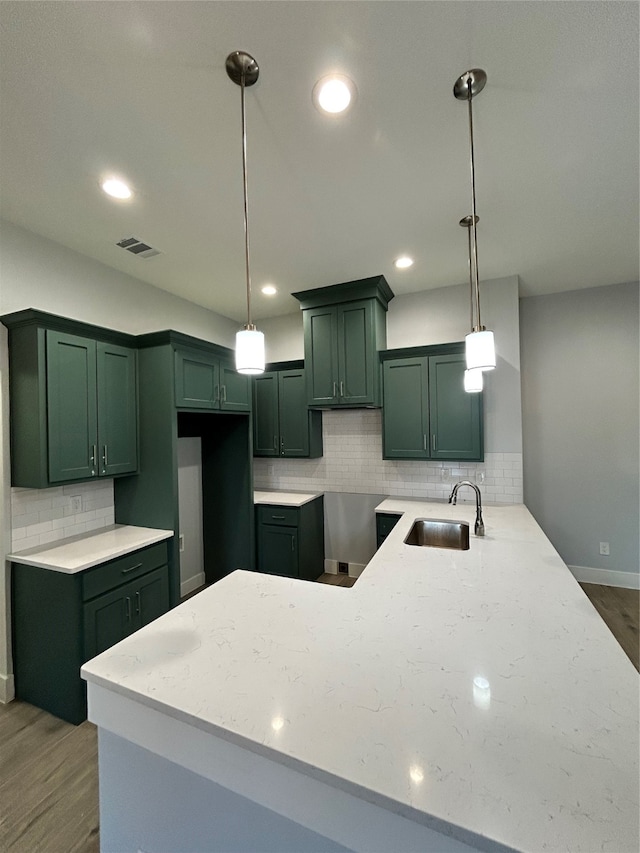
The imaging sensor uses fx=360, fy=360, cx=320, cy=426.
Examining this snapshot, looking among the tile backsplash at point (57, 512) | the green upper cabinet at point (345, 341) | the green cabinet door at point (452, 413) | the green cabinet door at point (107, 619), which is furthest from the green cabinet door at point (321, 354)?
the green cabinet door at point (107, 619)

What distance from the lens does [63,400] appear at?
2.27 m

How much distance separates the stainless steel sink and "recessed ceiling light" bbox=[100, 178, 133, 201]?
2.75 metres

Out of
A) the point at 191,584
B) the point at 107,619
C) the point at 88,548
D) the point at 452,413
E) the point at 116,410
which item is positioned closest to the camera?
the point at 107,619

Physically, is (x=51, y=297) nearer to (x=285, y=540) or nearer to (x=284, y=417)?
(x=284, y=417)

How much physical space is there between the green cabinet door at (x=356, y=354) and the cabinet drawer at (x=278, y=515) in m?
1.19

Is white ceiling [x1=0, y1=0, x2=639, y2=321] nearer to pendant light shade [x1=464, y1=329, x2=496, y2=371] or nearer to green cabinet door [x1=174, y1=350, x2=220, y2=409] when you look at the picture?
green cabinet door [x1=174, y1=350, x2=220, y2=409]

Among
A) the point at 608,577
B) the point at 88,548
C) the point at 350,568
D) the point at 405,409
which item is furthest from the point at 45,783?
the point at 608,577

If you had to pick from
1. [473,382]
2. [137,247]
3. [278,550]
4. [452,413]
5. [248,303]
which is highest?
[137,247]

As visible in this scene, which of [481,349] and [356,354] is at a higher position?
[356,354]

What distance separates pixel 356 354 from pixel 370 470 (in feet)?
4.12

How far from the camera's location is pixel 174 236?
2496mm

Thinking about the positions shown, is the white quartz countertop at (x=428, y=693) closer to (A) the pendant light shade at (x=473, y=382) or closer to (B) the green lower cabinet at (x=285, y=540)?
(A) the pendant light shade at (x=473, y=382)

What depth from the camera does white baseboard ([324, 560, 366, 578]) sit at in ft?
12.8

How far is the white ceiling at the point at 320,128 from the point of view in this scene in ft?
3.98
